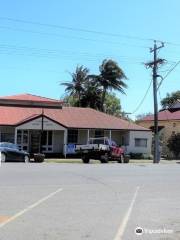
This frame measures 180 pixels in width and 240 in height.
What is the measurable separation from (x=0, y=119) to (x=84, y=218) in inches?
1611

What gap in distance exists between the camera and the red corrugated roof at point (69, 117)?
54.4 metres

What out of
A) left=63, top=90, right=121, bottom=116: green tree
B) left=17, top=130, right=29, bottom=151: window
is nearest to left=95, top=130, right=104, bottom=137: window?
left=17, top=130, right=29, bottom=151: window

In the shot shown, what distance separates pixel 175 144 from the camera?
65.1 metres

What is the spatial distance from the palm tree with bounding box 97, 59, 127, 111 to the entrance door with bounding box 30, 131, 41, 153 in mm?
24209

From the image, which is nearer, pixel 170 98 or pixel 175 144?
pixel 175 144

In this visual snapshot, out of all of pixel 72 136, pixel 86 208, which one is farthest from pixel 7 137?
pixel 86 208

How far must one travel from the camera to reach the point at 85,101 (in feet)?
263

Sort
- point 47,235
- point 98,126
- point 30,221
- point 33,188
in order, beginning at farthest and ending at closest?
point 98,126
point 33,188
point 30,221
point 47,235

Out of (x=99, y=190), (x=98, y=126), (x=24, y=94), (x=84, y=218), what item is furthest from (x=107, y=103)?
(x=84, y=218)

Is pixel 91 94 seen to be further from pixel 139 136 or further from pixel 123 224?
pixel 123 224

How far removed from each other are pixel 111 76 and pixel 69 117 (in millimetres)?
20191

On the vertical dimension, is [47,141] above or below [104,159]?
above

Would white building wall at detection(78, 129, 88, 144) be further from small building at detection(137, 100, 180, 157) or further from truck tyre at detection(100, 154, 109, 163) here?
small building at detection(137, 100, 180, 157)

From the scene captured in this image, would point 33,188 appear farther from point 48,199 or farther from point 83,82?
point 83,82
